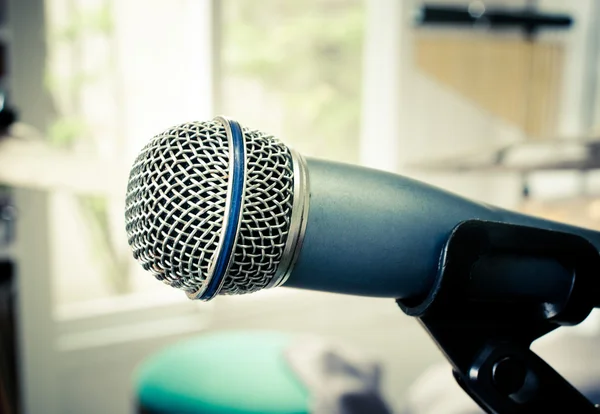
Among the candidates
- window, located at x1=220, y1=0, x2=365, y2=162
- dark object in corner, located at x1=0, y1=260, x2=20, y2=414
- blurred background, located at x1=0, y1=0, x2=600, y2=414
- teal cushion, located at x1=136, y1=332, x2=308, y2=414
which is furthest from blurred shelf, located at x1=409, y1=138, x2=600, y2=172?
dark object in corner, located at x1=0, y1=260, x2=20, y2=414

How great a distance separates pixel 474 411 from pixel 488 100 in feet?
5.70

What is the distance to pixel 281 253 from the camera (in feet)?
1.21

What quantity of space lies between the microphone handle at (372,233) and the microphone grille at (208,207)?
0.07 ft

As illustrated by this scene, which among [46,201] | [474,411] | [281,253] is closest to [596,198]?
[474,411]

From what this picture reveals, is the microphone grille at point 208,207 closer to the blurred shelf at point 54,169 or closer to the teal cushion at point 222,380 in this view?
the blurred shelf at point 54,169

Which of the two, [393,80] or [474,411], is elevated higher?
[393,80]

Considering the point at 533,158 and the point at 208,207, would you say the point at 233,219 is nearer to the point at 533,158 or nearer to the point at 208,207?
the point at 208,207

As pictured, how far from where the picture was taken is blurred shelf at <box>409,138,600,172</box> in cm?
113

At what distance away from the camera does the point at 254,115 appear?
7.29 feet

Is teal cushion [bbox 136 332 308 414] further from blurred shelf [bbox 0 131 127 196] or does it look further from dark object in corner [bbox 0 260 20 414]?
dark object in corner [bbox 0 260 20 414]

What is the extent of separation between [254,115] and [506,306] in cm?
188

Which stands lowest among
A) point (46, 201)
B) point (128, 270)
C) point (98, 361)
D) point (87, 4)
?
point (98, 361)

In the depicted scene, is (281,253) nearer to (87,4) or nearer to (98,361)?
(98,361)

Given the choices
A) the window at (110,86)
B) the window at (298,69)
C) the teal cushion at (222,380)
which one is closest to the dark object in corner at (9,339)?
the window at (110,86)
